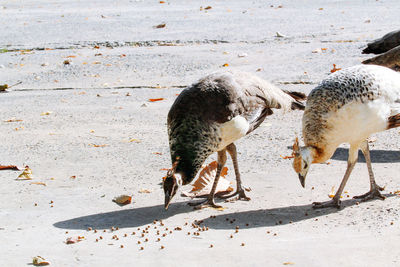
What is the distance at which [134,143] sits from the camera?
7.53 meters

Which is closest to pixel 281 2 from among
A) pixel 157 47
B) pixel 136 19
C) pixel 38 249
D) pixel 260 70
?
pixel 136 19

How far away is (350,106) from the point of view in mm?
5191

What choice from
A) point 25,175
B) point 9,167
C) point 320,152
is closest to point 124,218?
point 25,175

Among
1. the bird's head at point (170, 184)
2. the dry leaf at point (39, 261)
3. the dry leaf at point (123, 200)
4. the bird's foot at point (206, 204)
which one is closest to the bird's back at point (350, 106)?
the bird's foot at point (206, 204)

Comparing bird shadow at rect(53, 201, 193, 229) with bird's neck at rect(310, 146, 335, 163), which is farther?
bird's neck at rect(310, 146, 335, 163)

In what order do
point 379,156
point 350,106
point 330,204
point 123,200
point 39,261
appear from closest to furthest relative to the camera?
point 39,261
point 350,106
point 330,204
point 123,200
point 379,156

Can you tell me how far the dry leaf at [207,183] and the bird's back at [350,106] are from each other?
1.06 meters

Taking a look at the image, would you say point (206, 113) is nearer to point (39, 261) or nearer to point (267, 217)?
point (267, 217)

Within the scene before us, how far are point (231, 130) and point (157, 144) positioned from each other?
2004mm

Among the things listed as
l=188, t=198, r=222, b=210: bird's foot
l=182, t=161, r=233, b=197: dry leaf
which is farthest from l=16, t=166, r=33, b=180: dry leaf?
l=188, t=198, r=222, b=210: bird's foot

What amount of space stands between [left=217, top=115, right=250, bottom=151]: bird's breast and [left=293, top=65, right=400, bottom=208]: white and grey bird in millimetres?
556

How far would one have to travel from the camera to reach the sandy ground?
4.63 meters

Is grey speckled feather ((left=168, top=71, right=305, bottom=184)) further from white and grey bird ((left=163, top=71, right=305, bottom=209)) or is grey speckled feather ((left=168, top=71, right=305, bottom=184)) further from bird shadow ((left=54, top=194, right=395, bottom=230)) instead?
bird shadow ((left=54, top=194, right=395, bottom=230))

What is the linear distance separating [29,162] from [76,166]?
54cm
